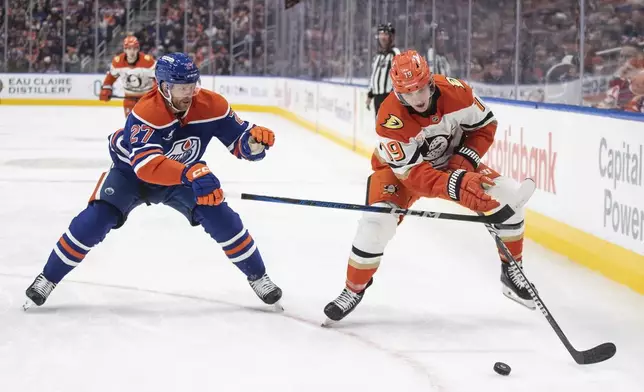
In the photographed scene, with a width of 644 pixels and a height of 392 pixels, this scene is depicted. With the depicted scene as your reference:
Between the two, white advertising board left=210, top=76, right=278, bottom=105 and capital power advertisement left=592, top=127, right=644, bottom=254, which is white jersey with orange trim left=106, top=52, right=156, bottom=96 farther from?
white advertising board left=210, top=76, right=278, bottom=105

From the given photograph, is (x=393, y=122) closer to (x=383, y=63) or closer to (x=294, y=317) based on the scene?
(x=294, y=317)

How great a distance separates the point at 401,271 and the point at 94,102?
47.9 feet

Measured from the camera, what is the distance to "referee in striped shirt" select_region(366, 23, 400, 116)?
28.9 ft

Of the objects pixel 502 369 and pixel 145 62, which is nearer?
pixel 502 369

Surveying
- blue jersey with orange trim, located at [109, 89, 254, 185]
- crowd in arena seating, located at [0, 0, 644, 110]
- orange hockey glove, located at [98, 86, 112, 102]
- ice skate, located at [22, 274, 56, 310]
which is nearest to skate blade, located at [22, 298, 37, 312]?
ice skate, located at [22, 274, 56, 310]

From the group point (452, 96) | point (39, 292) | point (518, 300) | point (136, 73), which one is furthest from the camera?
point (136, 73)

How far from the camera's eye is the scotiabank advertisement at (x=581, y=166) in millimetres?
4422

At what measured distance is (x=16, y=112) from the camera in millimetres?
16266

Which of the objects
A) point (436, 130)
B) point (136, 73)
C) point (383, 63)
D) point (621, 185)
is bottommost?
point (621, 185)

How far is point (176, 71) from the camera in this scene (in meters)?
3.56

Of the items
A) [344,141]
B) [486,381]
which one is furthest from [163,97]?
[344,141]

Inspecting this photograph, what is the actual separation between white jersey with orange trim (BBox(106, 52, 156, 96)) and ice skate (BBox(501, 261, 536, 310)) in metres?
6.10

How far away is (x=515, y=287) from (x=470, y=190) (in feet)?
2.49

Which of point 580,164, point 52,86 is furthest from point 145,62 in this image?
point 52,86
